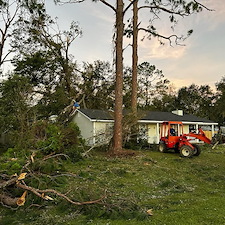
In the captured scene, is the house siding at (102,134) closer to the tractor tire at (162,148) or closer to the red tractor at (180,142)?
the tractor tire at (162,148)

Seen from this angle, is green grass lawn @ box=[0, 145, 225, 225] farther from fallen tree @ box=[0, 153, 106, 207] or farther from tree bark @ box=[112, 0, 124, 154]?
tree bark @ box=[112, 0, 124, 154]

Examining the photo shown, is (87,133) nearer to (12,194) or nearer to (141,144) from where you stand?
(141,144)

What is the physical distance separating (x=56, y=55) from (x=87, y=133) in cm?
1134

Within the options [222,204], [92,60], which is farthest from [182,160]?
[92,60]

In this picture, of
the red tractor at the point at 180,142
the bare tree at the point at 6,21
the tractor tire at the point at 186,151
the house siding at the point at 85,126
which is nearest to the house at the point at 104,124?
the house siding at the point at 85,126

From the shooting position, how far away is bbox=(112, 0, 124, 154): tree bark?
43.4ft

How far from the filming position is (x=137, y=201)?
5.39 meters

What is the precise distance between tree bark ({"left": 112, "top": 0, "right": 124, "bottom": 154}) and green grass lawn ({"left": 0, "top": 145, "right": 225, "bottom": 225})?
4.29 m

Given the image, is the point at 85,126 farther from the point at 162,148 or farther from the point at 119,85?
the point at 162,148

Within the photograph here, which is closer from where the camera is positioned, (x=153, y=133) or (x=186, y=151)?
(x=186, y=151)

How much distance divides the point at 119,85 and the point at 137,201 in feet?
29.3

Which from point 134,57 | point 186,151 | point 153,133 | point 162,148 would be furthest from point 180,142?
point 153,133

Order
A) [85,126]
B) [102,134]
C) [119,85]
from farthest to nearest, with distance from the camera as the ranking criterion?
[85,126], [102,134], [119,85]

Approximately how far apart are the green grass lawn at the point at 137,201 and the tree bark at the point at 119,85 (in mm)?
4286
